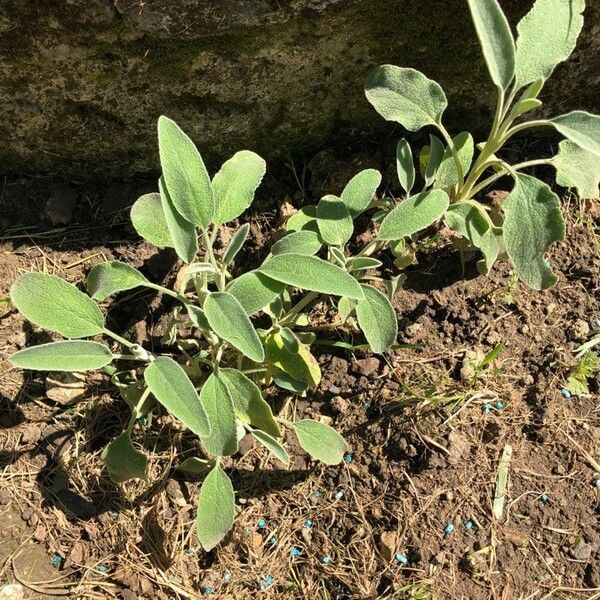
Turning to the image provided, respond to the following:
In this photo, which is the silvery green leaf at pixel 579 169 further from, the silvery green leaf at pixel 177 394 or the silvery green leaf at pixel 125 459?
the silvery green leaf at pixel 125 459

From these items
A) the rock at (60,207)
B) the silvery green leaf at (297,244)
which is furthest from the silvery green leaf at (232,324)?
the rock at (60,207)

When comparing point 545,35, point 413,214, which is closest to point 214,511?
point 413,214

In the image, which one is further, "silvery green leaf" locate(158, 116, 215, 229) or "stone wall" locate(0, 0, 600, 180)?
"stone wall" locate(0, 0, 600, 180)

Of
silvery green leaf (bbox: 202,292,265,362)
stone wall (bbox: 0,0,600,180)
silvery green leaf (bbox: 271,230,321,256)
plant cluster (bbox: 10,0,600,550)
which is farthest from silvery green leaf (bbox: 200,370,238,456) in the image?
stone wall (bbox: 0,0,600,180)

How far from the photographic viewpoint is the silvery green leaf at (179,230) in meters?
1.39

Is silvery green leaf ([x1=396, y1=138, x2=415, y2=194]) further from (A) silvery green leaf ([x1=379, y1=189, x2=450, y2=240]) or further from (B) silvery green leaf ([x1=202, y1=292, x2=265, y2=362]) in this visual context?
(B) silvery green leaf ([x1=202, y1=292, x2=265, y2=362])

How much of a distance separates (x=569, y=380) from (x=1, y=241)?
1596 mm

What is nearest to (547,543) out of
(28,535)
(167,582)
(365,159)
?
(167,582)

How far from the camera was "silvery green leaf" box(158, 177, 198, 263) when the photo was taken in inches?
54.9

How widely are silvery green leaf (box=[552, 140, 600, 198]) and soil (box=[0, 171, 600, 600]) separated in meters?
0.38

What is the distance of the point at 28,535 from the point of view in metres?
1.70

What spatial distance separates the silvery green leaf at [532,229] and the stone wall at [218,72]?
0.50m

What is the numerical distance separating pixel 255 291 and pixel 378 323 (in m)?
0.28

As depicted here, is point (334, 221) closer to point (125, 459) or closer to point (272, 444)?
point (272, 444)
